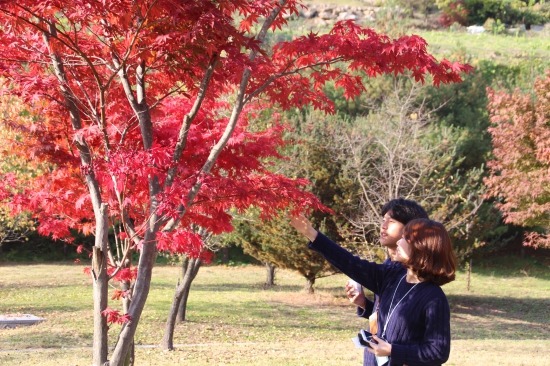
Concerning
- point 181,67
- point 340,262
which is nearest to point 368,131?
point 181,67

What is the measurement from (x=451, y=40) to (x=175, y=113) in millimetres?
36595

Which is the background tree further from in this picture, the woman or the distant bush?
the distant bush

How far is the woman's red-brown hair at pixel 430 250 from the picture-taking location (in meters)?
2.80

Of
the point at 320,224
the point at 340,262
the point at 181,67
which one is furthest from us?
the point at 320,224

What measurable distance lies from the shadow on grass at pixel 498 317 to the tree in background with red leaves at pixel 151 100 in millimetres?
8774

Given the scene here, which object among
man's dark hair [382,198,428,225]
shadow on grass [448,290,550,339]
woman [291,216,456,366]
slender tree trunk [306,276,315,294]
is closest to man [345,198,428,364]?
man's dark hair [382,198,428,225]

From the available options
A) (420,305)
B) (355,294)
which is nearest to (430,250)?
(420,305)

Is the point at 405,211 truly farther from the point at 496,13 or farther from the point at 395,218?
the point at 496,13

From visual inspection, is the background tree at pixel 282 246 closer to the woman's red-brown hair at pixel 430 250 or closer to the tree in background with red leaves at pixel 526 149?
the tree in background with red leaves at pixel 526 149

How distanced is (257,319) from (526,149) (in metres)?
6.32

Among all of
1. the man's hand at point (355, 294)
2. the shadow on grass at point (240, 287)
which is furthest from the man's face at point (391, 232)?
the shadow on grass at point (240, 287)

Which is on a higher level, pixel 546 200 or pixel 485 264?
pixel 546 200

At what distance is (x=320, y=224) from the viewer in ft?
58.5

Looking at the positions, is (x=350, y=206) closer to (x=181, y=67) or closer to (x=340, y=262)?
(x=181, y=67)
